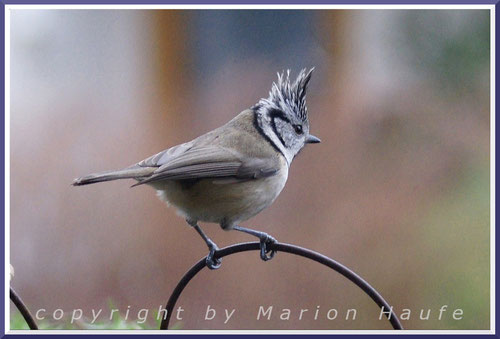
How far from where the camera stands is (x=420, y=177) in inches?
154

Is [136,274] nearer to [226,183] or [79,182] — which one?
[226,183]

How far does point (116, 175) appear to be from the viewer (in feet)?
8.12

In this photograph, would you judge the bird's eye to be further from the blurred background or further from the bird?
the blurred background

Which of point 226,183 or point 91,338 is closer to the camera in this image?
point 91,338

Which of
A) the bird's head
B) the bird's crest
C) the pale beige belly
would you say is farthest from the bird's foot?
the bird's crest

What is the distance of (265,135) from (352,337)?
0.86 metres

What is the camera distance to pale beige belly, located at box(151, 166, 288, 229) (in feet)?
9.05

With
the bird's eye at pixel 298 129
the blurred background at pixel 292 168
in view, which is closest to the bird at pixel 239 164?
the bird's eye at pixel 298 129

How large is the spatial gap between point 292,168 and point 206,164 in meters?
1.33

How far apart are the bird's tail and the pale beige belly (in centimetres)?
17

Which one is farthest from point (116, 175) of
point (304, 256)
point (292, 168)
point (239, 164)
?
point (292, 168)

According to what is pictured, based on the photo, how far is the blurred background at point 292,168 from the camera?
3.52 metres

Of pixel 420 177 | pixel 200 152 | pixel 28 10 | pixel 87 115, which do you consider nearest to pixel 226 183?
pixel 200 152

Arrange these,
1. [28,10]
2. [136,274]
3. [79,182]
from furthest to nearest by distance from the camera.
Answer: [136,274], [28,10], [79,182]
